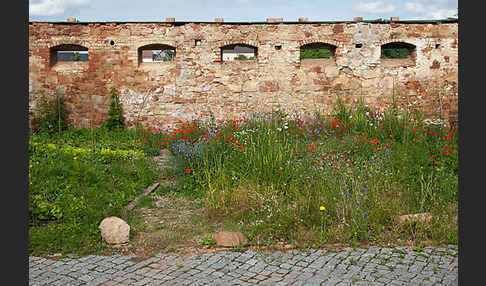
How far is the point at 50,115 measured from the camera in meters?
11.3

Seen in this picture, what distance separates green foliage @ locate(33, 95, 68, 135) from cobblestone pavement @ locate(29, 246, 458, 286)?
24.5 feet

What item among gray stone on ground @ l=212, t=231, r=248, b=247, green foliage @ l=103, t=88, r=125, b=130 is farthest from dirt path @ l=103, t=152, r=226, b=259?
green foliage @ l=103, t=88, r=125, b=130

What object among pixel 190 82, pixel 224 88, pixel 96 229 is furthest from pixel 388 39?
pixel 96 229

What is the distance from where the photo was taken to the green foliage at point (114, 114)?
11.4 metres

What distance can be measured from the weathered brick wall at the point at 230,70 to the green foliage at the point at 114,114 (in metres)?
0.18

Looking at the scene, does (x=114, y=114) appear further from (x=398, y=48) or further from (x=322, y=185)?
(x=398, y=48)

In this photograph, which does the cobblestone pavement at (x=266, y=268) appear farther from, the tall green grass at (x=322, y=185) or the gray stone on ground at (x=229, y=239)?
the tall green grass at (x=322, y=185)

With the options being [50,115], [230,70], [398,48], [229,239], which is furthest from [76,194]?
[398,48]

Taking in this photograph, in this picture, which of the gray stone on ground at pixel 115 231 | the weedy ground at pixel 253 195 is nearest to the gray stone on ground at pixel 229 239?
the weedy ground at pixel 253 195

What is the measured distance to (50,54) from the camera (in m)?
11.5

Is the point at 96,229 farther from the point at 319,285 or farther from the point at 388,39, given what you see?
the point at 388,39

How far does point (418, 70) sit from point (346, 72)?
2032 millimetres

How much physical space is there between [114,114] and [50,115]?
1.68 metres

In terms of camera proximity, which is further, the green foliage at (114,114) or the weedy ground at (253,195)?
the green foliage at (114,114)
